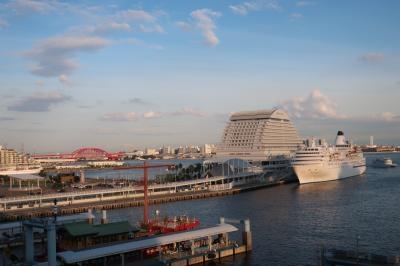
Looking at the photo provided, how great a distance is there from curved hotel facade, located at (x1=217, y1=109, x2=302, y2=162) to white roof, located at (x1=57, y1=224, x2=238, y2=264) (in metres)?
54.5

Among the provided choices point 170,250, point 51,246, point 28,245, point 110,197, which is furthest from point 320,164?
point 51,246

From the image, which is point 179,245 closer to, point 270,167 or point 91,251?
point 91,251

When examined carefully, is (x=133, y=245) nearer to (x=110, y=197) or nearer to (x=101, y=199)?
(x=101, y=199)

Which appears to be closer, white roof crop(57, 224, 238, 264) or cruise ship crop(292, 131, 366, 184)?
white roof crop(57, 224, 238, 264)

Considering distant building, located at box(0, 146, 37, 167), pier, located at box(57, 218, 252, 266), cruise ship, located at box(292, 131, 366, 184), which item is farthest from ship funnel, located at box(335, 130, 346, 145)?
distant building, located at box(0, 146, 37, 167)

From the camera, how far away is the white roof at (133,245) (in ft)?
66.5

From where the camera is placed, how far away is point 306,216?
3741cm

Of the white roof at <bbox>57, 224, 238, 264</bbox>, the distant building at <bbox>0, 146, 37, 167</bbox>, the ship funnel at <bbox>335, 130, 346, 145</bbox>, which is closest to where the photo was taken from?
the white roof at <bbox>57, 224, 238, 264</bbox>

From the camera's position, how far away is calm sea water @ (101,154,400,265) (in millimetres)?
26641

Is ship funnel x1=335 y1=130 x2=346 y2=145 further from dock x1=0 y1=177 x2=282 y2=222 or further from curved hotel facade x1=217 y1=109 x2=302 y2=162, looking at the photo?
dock x1=0 y1=177 x2=282 y2=222

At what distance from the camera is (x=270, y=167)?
255 feet

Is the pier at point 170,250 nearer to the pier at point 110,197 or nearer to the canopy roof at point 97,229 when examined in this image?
the canopy roof at point 97,229

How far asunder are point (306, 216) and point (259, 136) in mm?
46827

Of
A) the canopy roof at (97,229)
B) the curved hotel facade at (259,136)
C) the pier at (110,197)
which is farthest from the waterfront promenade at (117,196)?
the curved hotel facade at (259,136)
